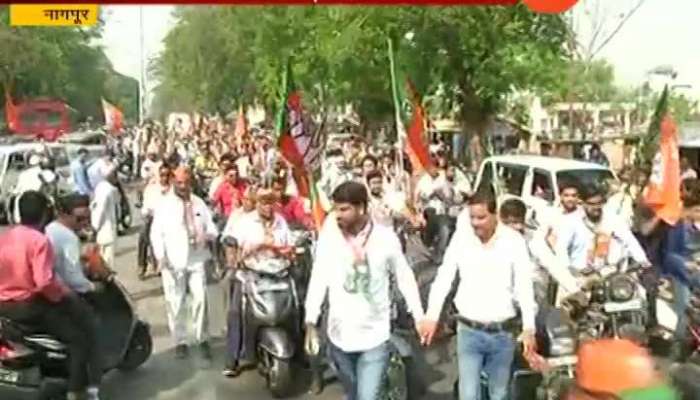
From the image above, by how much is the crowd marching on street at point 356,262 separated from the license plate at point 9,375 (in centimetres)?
26

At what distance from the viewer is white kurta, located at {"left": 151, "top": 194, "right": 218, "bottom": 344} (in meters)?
7.53

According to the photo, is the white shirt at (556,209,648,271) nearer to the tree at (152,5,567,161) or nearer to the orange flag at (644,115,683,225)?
the orange flag at (644,115,683,225)

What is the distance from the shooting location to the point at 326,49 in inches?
799

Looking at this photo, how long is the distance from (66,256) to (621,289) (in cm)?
292

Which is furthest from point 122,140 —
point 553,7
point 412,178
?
point 553,7

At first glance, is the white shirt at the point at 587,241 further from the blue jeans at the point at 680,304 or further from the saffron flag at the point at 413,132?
the saffron flag at the point at 413,132

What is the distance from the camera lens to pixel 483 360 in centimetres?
507

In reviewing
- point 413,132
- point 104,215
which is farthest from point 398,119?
point 104,215

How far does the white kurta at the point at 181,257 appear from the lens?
7527mm

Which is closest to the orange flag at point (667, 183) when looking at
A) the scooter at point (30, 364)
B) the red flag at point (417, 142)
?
the red flag at point (417, 142)

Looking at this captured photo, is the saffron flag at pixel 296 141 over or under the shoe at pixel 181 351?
over

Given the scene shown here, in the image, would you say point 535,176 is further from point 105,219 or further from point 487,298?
point 487,298

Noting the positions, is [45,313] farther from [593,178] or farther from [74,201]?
[593,178]

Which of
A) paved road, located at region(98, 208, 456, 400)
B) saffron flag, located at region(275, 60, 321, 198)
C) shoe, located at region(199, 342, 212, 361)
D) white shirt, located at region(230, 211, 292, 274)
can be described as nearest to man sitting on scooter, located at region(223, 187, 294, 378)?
white shirt, located at region(230, 211, 292, 274)
